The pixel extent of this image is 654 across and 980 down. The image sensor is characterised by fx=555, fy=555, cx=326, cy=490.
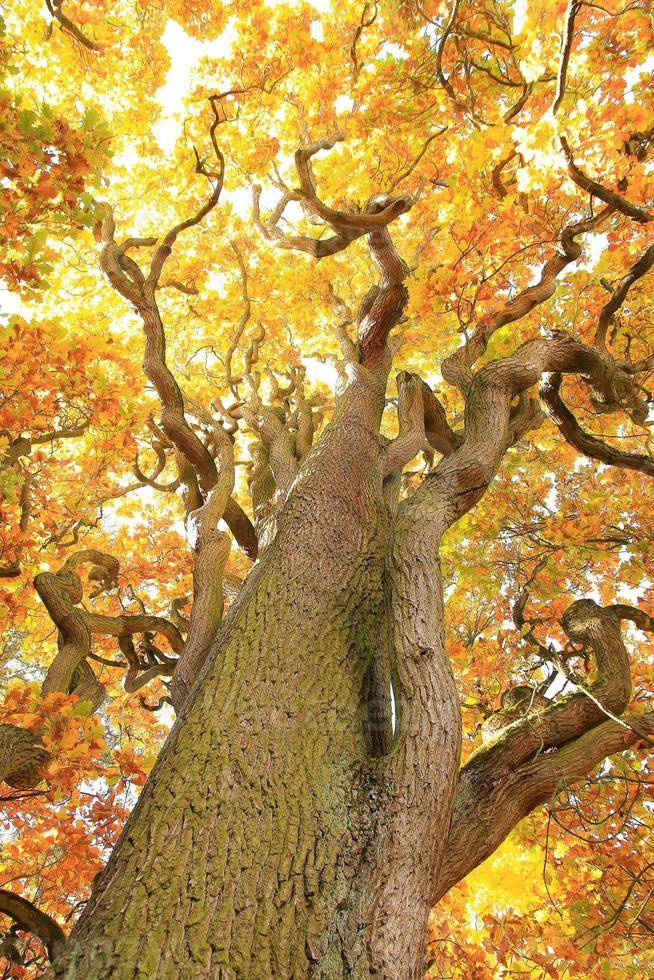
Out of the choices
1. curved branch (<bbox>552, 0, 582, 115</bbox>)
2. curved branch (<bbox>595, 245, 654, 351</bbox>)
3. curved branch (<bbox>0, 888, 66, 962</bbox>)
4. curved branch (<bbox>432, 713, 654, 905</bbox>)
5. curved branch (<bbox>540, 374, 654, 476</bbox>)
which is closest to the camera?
curved branch (<bbox>0, 888, 66, 962</bbox>)

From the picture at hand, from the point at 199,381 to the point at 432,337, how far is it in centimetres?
443

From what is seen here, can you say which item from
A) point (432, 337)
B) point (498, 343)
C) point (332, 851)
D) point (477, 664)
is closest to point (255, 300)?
point (432, 337)

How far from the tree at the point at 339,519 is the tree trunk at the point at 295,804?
0.01 metres

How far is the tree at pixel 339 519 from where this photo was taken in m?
2.04

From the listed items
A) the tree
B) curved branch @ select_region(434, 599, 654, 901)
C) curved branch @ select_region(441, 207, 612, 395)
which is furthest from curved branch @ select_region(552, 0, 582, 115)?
curved branch @ select_region(434, 599, 654, 901)

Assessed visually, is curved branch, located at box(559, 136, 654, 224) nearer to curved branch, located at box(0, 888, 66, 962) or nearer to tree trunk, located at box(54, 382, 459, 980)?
tree trunk, located at box(54, 382, 459, 980)

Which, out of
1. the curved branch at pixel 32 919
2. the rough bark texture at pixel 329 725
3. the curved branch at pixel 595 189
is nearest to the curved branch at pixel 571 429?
the rough bark texture at pixel 329 725

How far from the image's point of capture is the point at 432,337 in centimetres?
1039

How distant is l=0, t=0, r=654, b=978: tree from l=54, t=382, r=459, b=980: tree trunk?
1 centimetres

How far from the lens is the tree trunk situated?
1.69 meters

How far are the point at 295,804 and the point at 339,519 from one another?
6.36 ft

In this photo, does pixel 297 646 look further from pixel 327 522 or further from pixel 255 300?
pixel 255 300

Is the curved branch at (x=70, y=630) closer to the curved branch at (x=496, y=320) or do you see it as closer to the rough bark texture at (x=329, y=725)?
the rough bark texture at (x=329, y=725)

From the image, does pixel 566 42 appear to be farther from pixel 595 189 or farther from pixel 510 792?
pixel 510 792
